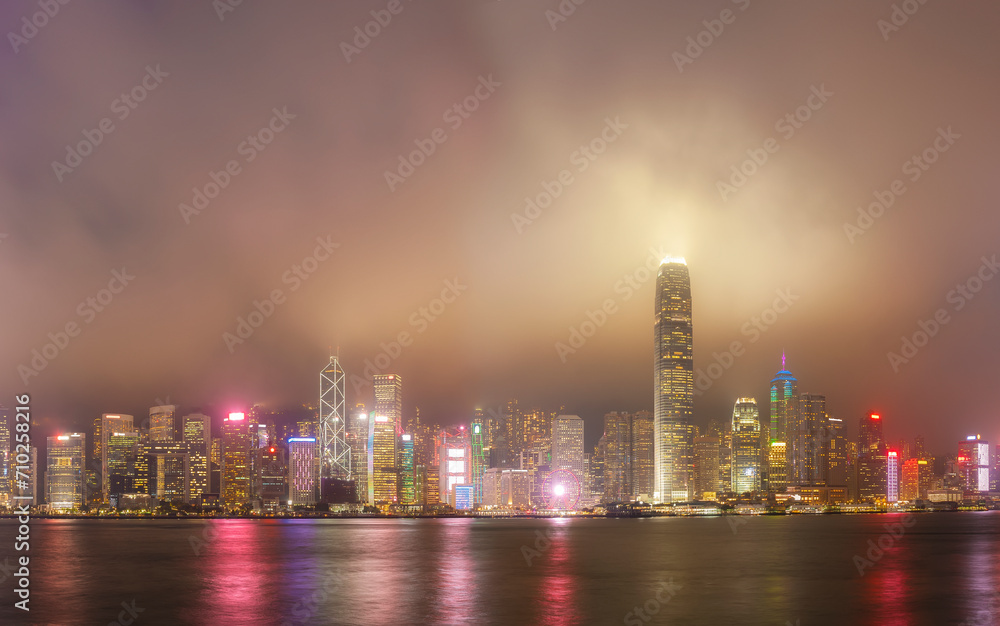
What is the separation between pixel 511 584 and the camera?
249ft

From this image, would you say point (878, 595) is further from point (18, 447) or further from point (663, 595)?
point (18, 447)

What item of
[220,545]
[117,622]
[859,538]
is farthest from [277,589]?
[859,538]

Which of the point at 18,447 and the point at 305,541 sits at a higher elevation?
the point at 18,447

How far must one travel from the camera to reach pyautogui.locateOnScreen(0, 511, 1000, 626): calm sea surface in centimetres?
5931

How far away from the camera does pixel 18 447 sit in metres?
50.6

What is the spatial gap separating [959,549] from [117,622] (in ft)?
361

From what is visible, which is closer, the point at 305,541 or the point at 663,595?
the point at 663,595

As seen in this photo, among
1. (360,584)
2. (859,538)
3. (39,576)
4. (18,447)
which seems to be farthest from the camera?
(859,538)

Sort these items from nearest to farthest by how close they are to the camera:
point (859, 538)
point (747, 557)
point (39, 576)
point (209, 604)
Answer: point (209, 604) → point (39, 576) → point (747, 557) → point (859, 538)

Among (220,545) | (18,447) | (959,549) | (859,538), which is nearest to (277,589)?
(18,447)

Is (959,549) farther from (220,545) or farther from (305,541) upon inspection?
(220,545)

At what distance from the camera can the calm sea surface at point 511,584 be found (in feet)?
195

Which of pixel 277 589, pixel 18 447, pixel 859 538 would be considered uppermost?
pixel 18 447

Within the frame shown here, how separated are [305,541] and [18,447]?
94524 millimetres
